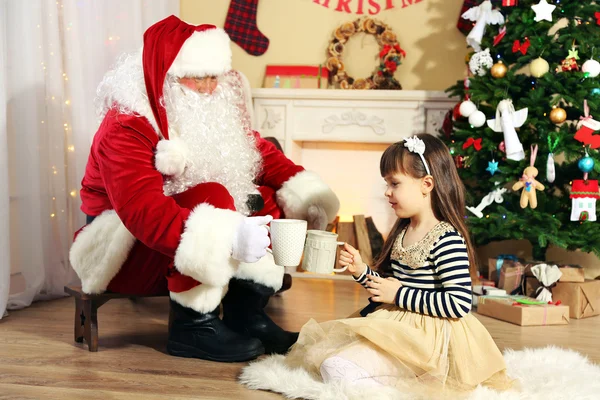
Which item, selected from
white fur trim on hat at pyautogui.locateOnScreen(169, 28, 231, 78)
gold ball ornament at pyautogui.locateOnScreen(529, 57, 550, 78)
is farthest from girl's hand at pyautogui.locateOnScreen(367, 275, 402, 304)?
gold ball ornament at pyautogui.locateOnScreen(529, 57, 550, 78)

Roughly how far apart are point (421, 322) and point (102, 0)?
98.4 inches

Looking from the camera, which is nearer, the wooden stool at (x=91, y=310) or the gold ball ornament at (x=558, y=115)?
the wooden stool at (x=91, y=310)

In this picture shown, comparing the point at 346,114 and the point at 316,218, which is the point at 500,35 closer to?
the point at 346,114

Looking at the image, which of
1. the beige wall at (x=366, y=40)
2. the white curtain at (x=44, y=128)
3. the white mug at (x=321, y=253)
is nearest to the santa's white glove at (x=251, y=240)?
the white mug at (x=321, y=253)

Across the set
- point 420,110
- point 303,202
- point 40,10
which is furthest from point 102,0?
point 420,110

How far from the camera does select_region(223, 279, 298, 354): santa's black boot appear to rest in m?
2.29

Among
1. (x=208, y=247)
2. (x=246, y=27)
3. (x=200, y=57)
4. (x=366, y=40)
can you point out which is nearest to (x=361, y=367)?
(x=208, y=247)

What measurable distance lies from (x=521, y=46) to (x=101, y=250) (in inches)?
94.0

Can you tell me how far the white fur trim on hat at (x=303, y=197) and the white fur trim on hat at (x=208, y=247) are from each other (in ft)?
1.97

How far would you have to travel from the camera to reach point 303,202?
2561 mm

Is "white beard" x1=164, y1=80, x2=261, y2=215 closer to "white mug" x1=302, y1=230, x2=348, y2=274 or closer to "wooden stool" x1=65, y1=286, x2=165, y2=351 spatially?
"wooden stool" x1=65, y1=286, x2=165, y2=351

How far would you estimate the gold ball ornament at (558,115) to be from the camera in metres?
3.22

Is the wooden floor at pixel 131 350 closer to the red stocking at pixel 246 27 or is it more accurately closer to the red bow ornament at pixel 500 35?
the red bow ornament at pixel 500 35

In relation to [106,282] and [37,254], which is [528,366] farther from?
[37,254]
